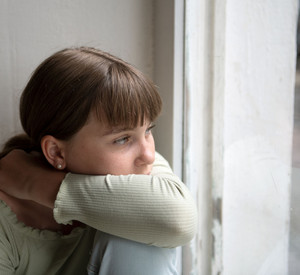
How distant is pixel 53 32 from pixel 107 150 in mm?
432

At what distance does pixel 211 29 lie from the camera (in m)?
0.93

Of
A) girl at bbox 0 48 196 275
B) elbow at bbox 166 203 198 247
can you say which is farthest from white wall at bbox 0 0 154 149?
elbow at bbox 166 203 198 247

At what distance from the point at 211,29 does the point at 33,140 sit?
53 centimetres

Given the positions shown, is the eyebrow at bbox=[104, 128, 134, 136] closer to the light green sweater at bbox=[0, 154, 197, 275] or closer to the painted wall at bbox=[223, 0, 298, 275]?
the light green sweater at bbox=[0, 154, 197, 275]

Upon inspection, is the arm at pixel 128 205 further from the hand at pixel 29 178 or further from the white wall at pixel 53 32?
the white wall at pixel 53 32

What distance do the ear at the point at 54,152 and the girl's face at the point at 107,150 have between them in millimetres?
12

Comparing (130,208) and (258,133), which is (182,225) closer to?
(130,208)

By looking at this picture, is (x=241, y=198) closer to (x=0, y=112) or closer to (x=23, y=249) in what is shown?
(x=23, y=249)

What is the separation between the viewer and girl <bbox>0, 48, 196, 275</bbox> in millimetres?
656

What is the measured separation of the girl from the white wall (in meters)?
0.19

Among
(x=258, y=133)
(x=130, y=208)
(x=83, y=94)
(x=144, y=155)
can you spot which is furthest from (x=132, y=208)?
(x=258, y=133)

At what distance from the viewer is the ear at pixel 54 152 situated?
0.75 m

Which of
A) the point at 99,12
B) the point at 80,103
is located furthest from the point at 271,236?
the point at 99,12

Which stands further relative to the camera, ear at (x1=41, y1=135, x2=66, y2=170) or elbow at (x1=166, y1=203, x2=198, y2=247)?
ear at (x1=41, y1=135, x2=66, y2=170)
